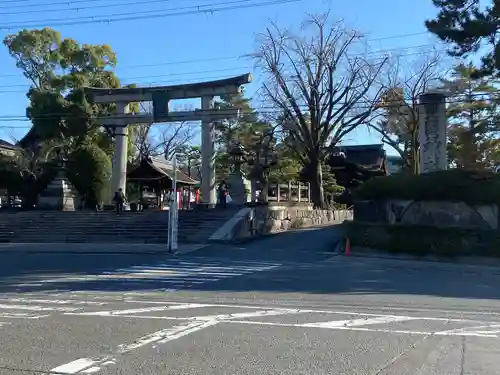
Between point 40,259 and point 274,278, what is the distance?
9974 mm

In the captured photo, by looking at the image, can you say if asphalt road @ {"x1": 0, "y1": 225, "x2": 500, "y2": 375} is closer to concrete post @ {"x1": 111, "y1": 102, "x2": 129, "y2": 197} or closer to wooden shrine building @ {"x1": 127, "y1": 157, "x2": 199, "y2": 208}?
concrete post @ {"x1": 111, "y1": 102, "x2": 129, "y2": 197}

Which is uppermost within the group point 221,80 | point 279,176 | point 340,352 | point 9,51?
point 9,51

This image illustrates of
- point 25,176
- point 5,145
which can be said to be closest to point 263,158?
point 25,176

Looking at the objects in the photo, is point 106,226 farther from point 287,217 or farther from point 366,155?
point 366,155

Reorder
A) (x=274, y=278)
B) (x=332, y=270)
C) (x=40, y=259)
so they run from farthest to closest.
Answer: (x=40, y=259)
(x=332, y=270)
(x=274, y=278)

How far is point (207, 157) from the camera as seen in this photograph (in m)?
36.3

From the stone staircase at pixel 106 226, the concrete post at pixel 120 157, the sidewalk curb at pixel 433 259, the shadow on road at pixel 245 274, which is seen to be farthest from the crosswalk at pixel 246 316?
the concrete post at pixel 120 157

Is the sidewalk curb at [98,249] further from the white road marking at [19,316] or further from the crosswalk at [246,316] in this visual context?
the white road marking at [19,316]

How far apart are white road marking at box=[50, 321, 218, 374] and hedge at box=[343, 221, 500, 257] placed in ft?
49.7

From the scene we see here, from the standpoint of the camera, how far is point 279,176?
44.0 m

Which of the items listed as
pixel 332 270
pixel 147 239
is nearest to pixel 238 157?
pixel 147 239

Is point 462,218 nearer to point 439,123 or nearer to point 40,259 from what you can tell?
point 439,123

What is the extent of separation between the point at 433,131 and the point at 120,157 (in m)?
20.9

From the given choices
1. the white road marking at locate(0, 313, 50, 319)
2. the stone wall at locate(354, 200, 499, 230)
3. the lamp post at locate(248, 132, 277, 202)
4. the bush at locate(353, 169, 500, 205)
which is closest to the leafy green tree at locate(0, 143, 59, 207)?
the lamp post at locate(248, 132, 277, 202)
